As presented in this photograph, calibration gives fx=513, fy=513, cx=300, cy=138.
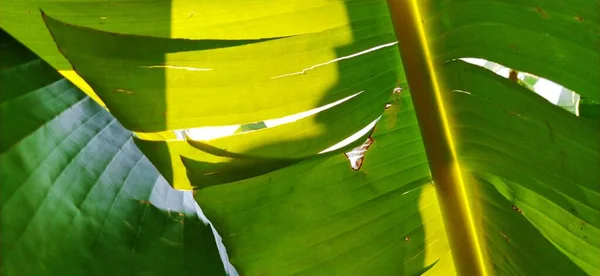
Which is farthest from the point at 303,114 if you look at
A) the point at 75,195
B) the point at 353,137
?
the point at 75,195

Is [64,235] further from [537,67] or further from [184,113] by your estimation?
[537,67]

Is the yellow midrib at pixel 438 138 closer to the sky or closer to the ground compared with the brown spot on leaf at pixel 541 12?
closer to the ground

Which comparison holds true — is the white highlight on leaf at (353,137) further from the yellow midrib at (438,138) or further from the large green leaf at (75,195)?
the large green leaf at (75,195)

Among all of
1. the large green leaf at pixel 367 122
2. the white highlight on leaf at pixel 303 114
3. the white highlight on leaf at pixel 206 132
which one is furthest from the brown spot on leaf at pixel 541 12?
the white highlight on leaf at pixel 206 132

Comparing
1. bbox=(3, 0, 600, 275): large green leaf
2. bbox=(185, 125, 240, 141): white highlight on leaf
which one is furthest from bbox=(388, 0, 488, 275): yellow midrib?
bbox=(185, 125, 240, 141): white highlight on leaf

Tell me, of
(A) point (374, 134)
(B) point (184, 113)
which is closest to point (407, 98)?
(A) point (374, 134)

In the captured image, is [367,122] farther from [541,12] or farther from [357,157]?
[541,12]
